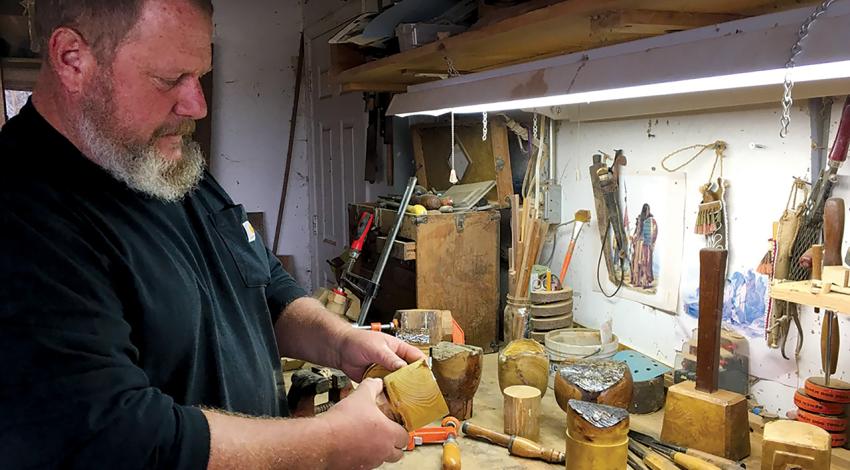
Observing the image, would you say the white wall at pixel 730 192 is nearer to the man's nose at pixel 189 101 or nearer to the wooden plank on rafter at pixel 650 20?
the wooden plank on rafter at pixel 650 20

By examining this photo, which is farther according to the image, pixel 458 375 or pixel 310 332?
pixel 458 375

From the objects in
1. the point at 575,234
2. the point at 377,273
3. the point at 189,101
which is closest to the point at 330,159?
the point at 377,273

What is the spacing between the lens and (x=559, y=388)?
153 centimetres

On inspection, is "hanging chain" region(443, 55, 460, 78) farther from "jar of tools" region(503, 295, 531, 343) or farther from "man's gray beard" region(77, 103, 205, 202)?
"man's gray beard" region(77, 103, 205, 202)

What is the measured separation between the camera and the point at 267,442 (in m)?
0.92

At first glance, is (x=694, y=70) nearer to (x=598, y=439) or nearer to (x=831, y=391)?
(x=598, y=439)

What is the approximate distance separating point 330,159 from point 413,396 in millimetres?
3171

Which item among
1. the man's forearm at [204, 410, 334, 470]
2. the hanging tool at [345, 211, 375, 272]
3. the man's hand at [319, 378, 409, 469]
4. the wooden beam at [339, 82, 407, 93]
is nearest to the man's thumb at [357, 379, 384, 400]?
the man's hand at [319, 378, 409, 469]

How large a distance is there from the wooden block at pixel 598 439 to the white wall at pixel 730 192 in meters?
0.58

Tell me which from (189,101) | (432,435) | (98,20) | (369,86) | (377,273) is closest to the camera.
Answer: (98,20)

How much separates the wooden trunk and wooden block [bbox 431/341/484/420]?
20.8 inches

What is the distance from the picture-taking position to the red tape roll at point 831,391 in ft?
4.56

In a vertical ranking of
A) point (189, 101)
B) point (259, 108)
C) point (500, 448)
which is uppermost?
point (259, 108)

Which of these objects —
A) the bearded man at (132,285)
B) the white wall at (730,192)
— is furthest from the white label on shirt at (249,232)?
the white wall at (730,192)
